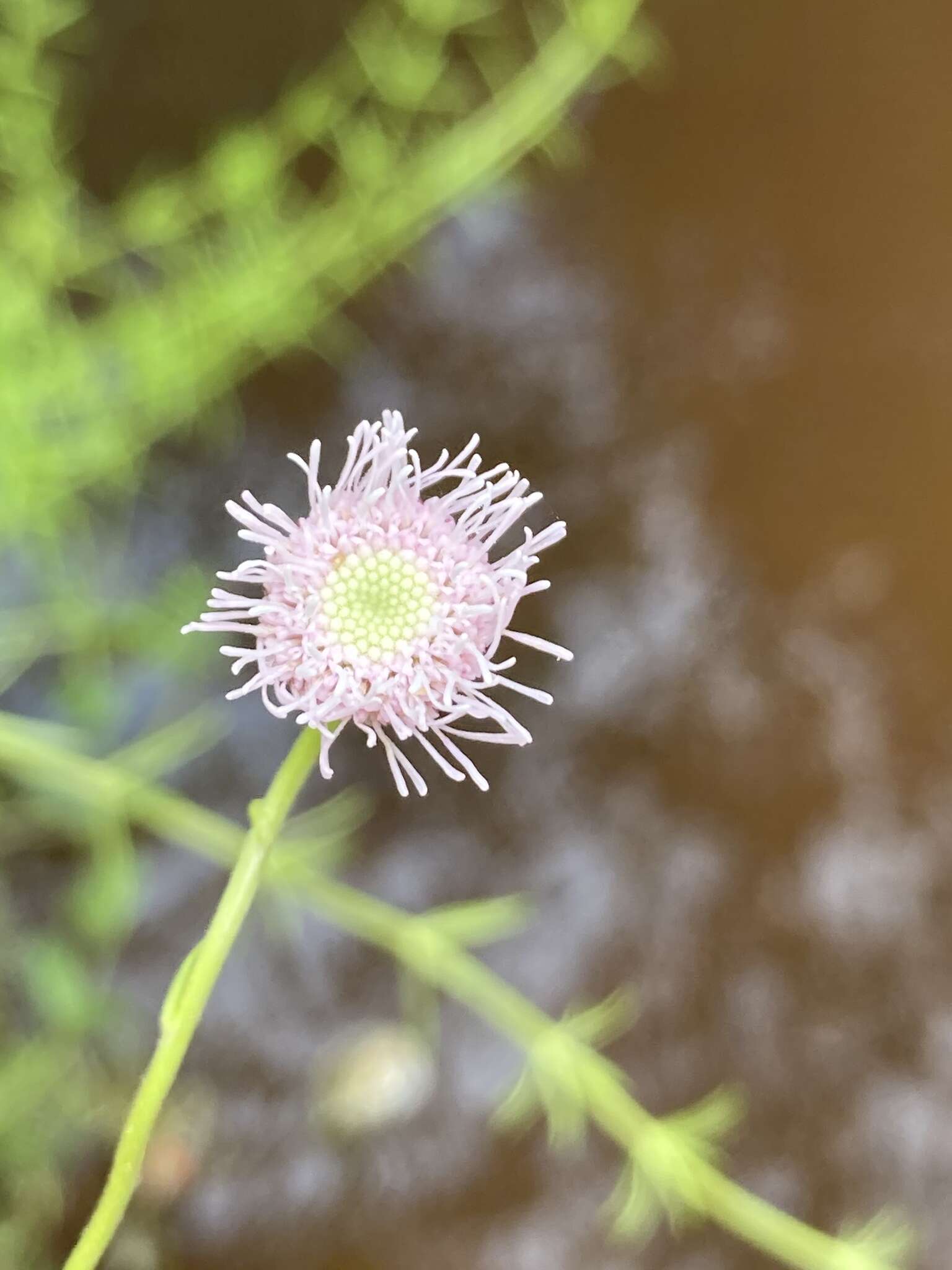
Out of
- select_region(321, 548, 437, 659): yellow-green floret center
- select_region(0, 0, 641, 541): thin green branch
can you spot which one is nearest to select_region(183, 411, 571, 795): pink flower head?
select_region(321, 548, 437, 659): yellow-green floret center

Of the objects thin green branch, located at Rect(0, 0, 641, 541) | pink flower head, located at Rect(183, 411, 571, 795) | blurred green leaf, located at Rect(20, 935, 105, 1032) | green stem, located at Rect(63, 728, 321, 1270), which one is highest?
thin green branch, located at Rect(0, 0, 641, 541)

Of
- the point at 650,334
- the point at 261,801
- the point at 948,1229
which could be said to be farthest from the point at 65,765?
the point at 948,1229

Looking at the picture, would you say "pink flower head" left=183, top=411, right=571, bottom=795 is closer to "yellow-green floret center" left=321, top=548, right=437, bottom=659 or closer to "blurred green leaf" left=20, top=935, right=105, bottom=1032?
"yellow-green floret center" left=321, top=548, right=437, bottom=659

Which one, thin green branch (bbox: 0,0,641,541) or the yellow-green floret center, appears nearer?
the yellow-green floret center

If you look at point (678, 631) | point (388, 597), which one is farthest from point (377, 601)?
point (678, 631)

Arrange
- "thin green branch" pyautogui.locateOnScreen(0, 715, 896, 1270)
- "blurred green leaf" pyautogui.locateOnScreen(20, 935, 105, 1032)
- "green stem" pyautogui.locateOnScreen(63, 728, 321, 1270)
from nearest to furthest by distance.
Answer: "green stem" pyautogui.locateOnScreen(63, 728, 321, 1270) < "thin green branch" pyautogui.locateOnScreen(0, 715, 896, 1270) < "blurred green leaf" pyautogui.locateOnScreen(20, 935, 105, 1032)

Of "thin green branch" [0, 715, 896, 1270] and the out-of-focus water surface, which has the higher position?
the out-of-focus water surface

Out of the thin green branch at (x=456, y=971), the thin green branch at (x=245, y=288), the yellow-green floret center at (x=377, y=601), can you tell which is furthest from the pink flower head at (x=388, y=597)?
the thin green branch at (x=245, y=288)

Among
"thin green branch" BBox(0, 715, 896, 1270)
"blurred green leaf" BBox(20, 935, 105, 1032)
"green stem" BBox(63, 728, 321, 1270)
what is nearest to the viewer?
"green stem" BBox(63, 728, 321, 1270)

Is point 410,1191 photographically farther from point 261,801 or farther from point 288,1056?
point 261,801
